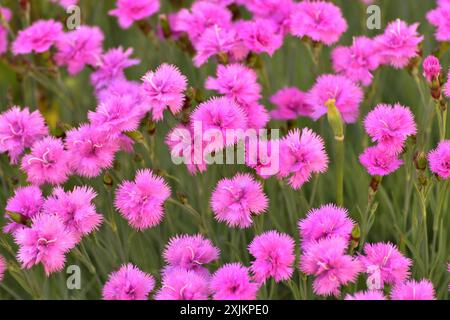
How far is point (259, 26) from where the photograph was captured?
147 cm

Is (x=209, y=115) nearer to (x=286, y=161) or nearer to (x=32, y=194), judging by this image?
(x=286, y=161)

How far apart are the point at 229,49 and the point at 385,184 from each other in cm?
54

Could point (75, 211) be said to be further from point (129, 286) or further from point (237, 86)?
point (237, 86)

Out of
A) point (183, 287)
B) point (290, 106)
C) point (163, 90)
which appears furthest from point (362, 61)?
A: point (183, 287)

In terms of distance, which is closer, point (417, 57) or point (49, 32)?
point (417, 57)

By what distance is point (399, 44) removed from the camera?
1396mm

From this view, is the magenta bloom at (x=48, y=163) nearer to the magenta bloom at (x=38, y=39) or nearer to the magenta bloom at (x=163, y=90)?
the magenta bloom at (x=163, y=90)

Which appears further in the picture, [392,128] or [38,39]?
[38,39]

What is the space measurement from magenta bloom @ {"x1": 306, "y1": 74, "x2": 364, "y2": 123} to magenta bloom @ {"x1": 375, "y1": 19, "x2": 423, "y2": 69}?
0.10 meters

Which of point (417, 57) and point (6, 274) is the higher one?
point (417, 57)

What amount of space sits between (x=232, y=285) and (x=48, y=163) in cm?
45

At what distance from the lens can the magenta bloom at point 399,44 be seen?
139 cm

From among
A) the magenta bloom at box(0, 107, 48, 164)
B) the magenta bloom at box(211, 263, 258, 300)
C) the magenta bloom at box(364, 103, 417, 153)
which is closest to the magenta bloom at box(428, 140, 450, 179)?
the magenta bloom at box(364, 103, 417, 153)

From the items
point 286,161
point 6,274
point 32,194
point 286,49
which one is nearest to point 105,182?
point 32,194
